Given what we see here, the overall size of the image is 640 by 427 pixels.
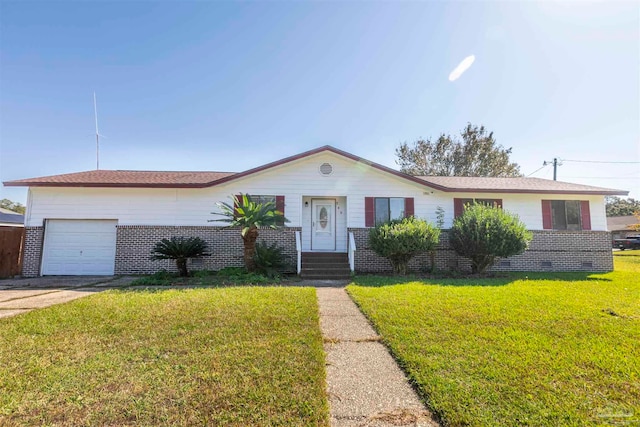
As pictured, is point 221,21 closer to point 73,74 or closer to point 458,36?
point 73,74

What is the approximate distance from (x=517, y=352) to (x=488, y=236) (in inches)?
269

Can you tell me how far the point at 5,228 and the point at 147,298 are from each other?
793 cm

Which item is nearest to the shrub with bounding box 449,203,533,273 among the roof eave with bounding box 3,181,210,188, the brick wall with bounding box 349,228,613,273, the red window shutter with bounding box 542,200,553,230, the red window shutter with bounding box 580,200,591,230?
the brick wall with bounding box 349,228,613,273

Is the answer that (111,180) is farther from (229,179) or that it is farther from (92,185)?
(229,179)

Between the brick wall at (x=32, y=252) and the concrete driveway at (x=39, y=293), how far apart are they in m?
0.77

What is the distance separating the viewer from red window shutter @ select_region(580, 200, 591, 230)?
1139 cm

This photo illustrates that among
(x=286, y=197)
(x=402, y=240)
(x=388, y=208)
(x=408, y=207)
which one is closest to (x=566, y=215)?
(x=408, y=207)

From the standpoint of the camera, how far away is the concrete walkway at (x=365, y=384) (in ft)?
7.00

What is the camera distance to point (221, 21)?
9.32 meters

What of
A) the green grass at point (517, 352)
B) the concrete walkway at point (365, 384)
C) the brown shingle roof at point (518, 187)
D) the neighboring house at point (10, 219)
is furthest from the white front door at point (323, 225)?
the neighboring house at point (10, 219)

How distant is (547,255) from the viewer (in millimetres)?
11117

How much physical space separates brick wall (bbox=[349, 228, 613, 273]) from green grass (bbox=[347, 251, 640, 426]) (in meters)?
4.29

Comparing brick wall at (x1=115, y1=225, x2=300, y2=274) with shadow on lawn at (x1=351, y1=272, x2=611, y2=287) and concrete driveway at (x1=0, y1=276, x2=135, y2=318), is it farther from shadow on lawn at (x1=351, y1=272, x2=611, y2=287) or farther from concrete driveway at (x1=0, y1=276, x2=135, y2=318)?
shadow on lawn at (x1=351, y1=272, x2=611, y2=287)

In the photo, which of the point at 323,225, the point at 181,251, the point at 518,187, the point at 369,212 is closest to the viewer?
the point at 181,251
